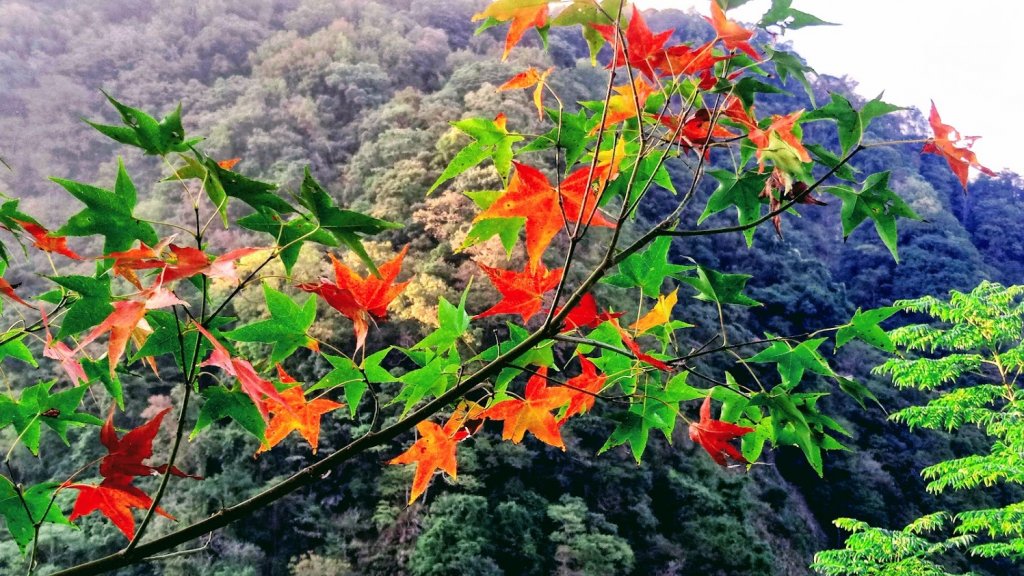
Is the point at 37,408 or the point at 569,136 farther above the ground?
the point at 569,136

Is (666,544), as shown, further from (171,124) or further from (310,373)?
(171,124)

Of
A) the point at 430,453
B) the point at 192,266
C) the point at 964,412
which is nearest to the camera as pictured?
the point at 192,266

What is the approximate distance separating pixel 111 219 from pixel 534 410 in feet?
1.23

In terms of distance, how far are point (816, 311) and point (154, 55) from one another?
39.5ft

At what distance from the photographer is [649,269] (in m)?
0.56

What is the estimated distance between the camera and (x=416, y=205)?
20.1ft

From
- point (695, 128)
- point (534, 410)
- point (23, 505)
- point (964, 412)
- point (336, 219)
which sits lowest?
point (23, 505)

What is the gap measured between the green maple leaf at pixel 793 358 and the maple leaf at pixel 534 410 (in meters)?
0.18

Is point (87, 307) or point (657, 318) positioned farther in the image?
point (657, 318)

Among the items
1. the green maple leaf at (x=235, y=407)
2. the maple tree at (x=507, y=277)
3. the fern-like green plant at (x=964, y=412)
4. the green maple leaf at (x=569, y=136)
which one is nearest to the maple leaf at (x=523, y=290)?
the maple tree at (x=507, y=277)

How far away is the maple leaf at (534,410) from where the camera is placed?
58 centimetres

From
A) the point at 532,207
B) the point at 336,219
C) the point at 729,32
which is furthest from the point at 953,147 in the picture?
the point at 336,219

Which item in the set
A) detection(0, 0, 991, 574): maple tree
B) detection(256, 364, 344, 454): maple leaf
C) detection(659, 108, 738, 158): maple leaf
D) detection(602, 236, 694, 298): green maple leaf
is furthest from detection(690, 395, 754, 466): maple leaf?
detection(256, 364, 344, 454): maple leaf

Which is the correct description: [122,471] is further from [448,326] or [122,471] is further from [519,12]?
[519,12]
